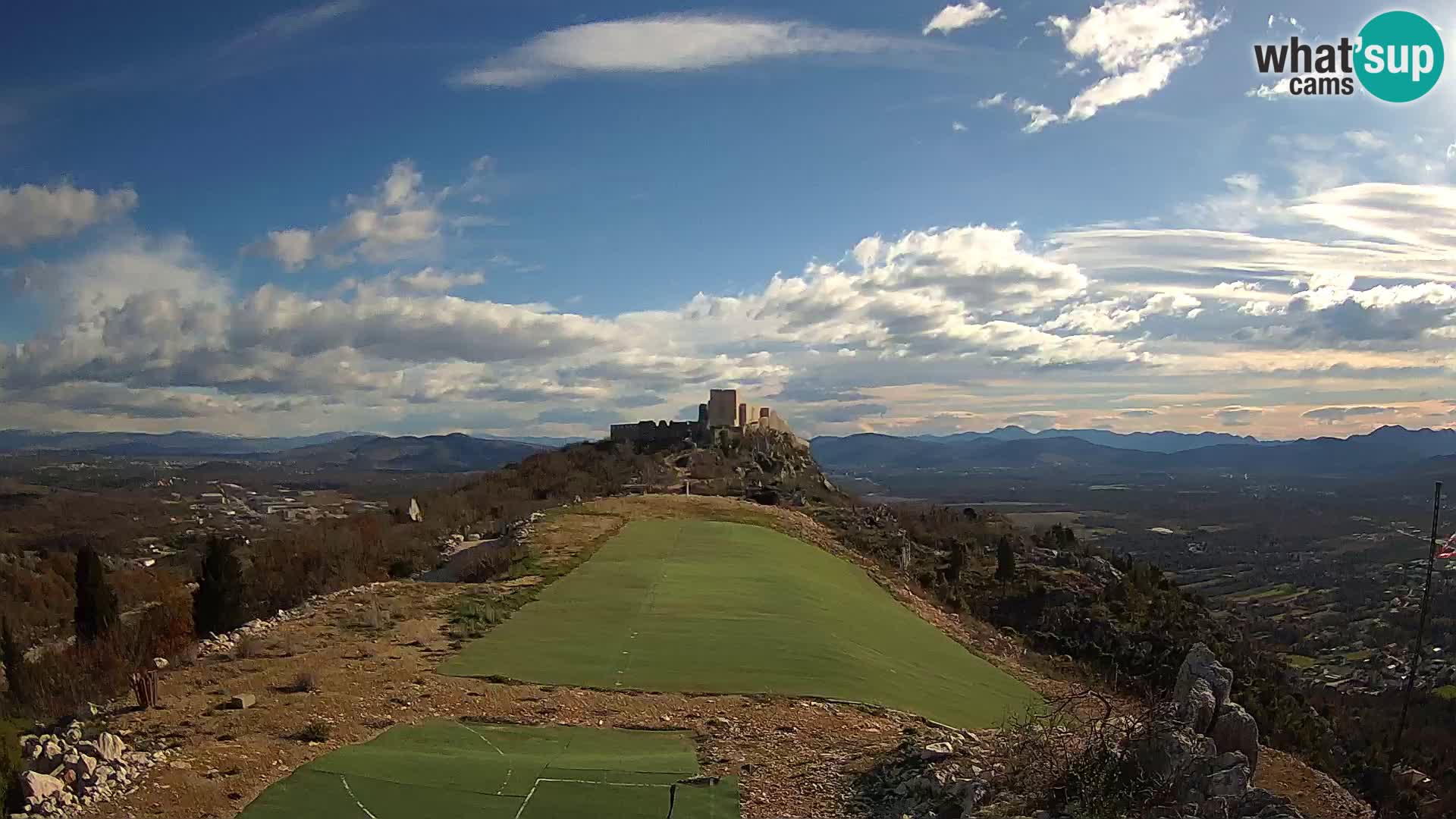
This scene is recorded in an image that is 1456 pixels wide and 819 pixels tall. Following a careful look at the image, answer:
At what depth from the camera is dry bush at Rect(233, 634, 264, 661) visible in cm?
1437

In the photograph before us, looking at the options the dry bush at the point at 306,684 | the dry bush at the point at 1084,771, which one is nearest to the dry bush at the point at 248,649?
the dry bush at the point at 306,684

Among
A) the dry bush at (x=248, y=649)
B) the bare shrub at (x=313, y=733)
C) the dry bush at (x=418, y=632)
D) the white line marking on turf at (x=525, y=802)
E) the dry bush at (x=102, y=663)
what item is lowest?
the dry bush at (x=102, y=663)

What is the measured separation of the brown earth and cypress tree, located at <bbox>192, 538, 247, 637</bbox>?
447 cm

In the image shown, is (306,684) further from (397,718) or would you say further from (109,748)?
(109,748)

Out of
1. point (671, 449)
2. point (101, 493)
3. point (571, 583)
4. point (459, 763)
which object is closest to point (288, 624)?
point (571, 583)

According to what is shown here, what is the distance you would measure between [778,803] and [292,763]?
5.07 meters

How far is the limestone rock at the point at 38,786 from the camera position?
830cm

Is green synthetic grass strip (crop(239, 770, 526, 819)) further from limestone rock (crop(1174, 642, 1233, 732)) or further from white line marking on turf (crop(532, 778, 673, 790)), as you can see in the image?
limestone rock (crop(1174, 642, 1233, 732))

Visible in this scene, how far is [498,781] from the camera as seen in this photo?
376 inches

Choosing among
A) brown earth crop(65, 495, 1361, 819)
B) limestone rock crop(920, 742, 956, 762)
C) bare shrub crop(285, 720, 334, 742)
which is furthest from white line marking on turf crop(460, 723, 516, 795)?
limestone rock crop(920, 742, 956, 762)

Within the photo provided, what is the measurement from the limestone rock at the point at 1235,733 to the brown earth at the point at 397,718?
3.14 meters

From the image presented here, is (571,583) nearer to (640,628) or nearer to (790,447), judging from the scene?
(640,628)

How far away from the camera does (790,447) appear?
6469 cm

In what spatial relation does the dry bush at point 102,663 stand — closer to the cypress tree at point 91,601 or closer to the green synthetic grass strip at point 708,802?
the cypress tree at point 91,601
